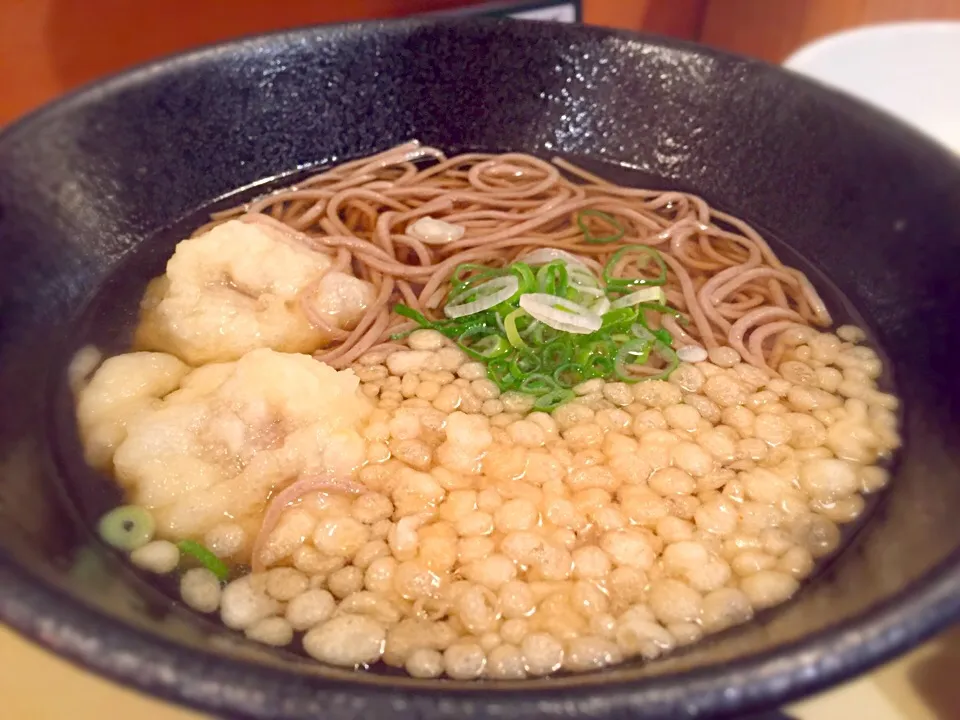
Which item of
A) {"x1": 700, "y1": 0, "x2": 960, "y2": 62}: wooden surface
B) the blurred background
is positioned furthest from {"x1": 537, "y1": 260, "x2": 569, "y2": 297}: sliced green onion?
{"x1": 700, "y1": 0, "x2": 960, "y2": 62}: wooden surface

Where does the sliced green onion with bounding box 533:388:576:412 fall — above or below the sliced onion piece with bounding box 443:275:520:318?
below

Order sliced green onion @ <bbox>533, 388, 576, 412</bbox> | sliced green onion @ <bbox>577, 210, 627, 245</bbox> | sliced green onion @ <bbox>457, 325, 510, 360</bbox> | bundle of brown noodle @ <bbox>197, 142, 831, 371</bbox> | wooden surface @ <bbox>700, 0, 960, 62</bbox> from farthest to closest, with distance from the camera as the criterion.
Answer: wooden surface @ <bbox>700, 0, 960, 62</bbox> < sliced green onion @ <bbox>577, 210, 627, 245</bbox> < bundle of brown noodle @ <bbox>197, 142, 831, 371</bbox> < sliced green onion @ <bbox>457, 325, 510, 360</bbox> < sliced green onion @ <bbox>533, 388, 576, 412</bbox>

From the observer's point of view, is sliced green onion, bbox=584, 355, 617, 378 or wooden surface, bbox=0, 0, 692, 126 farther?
wooden surface, bbox=0, 0, 692, 126

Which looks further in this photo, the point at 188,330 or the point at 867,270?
the point at 867,270

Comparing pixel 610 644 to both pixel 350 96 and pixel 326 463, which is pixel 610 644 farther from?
pixel 350 96

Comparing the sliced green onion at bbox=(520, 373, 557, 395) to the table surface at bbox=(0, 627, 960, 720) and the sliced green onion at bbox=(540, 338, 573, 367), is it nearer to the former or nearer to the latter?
the sliced green onion at bbox=(540, 338, 573, 367)

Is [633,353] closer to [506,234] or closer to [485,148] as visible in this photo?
[506,234]

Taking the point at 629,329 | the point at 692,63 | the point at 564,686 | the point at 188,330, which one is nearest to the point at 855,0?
the point at 692,63
